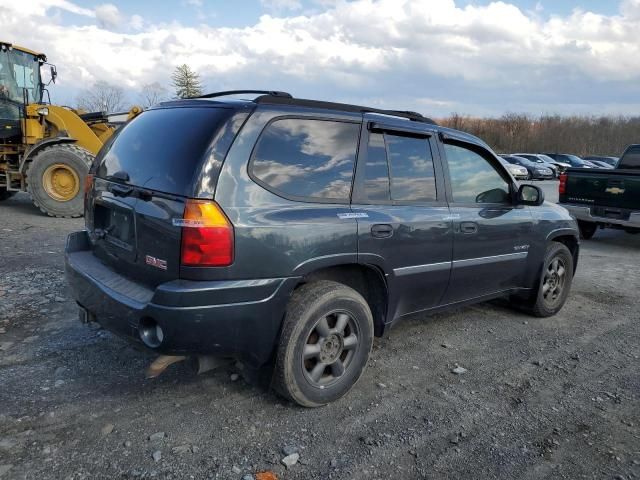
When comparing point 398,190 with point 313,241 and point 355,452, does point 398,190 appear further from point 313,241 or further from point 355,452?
point 355,452

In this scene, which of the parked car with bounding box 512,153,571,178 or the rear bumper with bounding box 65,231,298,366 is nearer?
the rear bumper with bounding box 65,231,298,366

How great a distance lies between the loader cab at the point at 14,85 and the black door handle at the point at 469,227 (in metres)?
9.93

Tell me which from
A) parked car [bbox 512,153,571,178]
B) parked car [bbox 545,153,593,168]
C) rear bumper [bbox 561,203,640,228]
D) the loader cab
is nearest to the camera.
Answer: rear bumper [bbox 561,203,640,228]

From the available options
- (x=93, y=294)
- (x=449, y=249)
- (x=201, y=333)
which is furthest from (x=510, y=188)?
(x=93, y=294)

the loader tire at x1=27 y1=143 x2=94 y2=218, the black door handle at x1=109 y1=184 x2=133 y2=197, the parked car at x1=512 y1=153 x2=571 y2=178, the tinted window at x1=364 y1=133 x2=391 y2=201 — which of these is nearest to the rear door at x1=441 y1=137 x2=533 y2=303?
the tinted window at x1=364 y1=133 x2=391 y2=201

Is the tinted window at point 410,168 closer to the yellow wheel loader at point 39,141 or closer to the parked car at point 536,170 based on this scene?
the yellow wheel loader at point 39,141

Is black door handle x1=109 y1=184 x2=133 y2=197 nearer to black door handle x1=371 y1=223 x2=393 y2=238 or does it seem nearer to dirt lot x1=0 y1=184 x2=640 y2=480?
dirt lot x1=0 y1=184 x2=640 y2=480

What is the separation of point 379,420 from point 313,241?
1159 millimetres

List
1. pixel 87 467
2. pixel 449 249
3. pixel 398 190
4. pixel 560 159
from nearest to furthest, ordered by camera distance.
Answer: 1. pixel 87 467
2. pixel 398 190
3. pixel 449 249
4. pixel 560 159

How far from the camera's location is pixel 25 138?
1035 cm

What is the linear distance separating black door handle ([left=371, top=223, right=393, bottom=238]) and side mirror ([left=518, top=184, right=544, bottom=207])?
1.77m

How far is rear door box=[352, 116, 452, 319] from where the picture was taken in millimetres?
3383

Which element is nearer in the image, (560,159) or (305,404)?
(305,404)

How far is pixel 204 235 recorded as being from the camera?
2.67m
